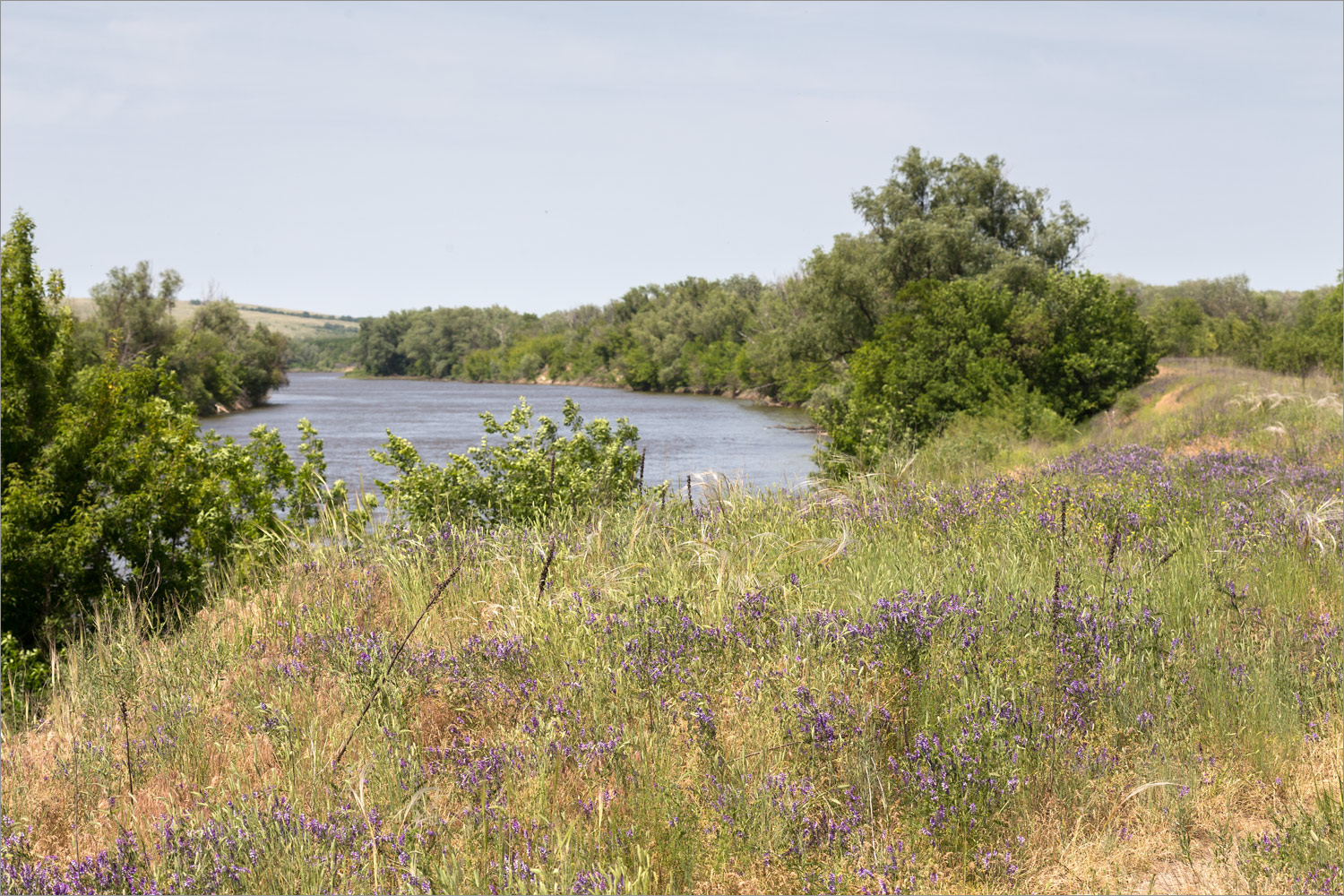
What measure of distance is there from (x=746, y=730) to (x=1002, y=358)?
1275 inches

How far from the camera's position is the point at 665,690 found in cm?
399

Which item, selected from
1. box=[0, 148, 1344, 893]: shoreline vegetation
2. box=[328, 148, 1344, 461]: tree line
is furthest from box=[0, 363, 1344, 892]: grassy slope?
box=[328, 148, 1344, 461]: tree line

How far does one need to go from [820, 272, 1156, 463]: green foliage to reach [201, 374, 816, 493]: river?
440 centimetres

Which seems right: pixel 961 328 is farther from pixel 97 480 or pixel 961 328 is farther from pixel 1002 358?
pixel 97 480

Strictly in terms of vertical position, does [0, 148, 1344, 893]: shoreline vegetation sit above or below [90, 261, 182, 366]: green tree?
below

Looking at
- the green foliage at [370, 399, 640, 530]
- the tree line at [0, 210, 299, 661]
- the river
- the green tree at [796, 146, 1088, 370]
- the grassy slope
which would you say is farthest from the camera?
the green tree at [796, 146, 1088, 370]

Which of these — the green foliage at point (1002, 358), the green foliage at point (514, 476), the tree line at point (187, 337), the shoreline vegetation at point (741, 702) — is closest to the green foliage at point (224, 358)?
the tree line at point (187, 337)

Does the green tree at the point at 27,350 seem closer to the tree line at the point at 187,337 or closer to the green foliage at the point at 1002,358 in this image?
the green foliage at the point at 1002,358

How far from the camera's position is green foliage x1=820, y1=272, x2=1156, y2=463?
1296 inches

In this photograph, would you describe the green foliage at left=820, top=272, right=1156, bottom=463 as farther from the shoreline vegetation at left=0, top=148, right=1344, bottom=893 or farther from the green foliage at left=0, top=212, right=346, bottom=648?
the shoreline vegetation at left=0, top=148, right=1344, bottom=893

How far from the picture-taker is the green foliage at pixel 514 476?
10.3 meters

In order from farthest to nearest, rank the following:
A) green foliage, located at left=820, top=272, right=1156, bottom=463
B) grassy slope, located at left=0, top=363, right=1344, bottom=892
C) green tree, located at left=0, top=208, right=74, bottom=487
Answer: green foliage, located at left=820, top=272, right=1156, bottom=463
green tree, located at left=0, top=208, right=74, bottom=487
grassy slope, located at left=0, top=363, right=1344, bottom=892

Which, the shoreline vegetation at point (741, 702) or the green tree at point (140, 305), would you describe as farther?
the green tree at point (140, 305)

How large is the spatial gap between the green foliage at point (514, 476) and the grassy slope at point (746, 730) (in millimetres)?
4064
